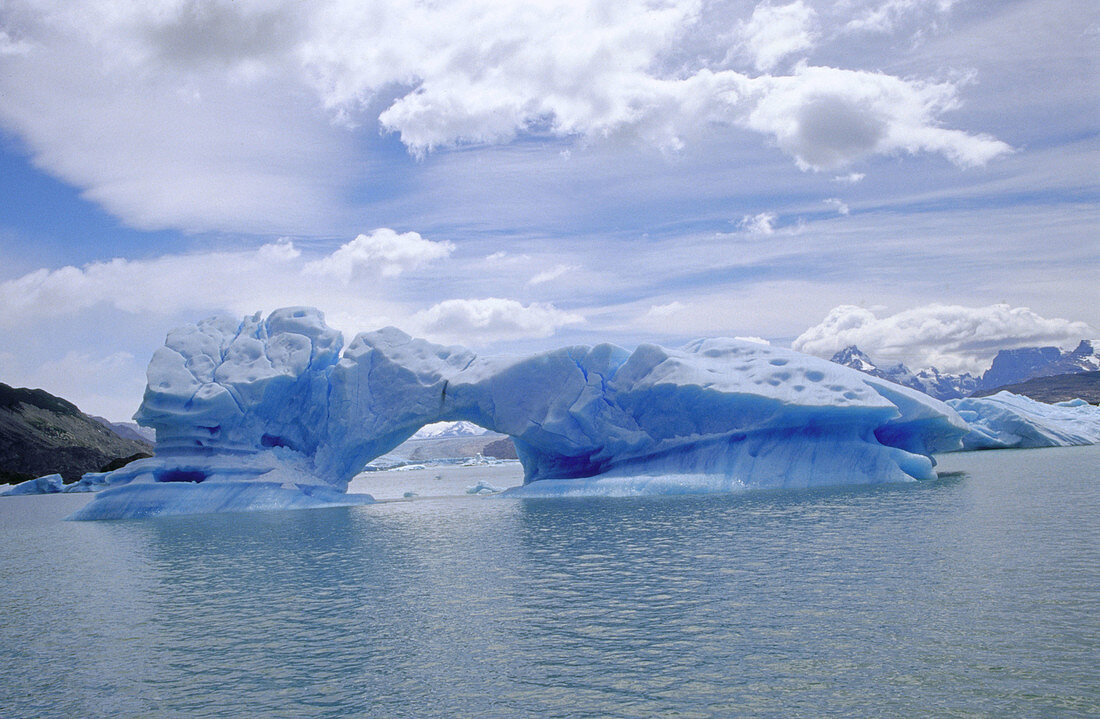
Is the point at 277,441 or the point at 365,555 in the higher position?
the point at 277,441

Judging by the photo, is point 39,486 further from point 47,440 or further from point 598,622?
point 598,622

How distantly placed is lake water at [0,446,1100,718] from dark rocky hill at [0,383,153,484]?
70.9m

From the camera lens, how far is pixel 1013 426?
47.2 metres

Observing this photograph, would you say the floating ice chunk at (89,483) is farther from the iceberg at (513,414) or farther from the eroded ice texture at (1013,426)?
the eroded ice texture at (1013,426)

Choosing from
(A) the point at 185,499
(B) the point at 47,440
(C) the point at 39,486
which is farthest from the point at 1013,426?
(B) the point at 47,440

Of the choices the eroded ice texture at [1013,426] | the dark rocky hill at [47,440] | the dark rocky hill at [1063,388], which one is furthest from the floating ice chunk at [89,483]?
the dark rocky hill at [1063,388]

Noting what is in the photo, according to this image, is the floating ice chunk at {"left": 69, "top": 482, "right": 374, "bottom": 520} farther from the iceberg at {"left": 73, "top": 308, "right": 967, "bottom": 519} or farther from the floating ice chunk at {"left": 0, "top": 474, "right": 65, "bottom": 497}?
the floating ice chunk at {"left": 0, "top": 474, "right": 65, "bottom": 497}

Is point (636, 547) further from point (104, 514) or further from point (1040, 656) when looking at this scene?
point (104, 514)

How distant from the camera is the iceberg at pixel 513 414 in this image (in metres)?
22.6

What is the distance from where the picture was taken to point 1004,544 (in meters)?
10.8

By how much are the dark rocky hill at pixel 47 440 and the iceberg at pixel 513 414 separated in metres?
55.7

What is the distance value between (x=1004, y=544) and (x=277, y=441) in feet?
74.1

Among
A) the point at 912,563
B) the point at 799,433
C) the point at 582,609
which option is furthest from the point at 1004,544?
the point at 799,433

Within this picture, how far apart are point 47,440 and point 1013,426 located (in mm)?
93269
